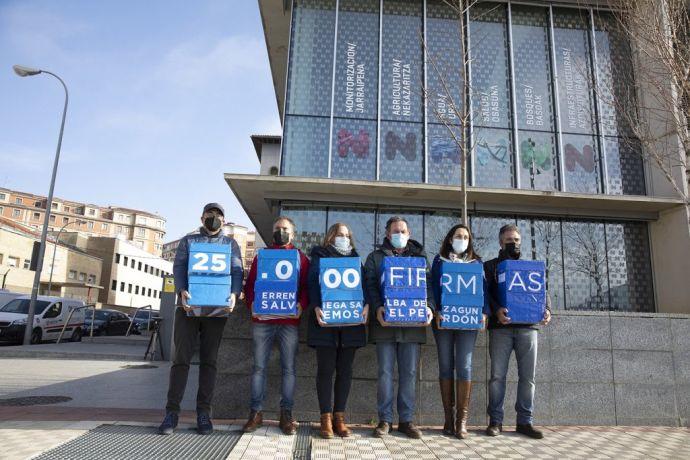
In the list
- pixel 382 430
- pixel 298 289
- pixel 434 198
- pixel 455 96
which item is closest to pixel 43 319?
pixel 434 198

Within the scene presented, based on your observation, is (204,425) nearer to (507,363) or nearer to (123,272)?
(507,363)


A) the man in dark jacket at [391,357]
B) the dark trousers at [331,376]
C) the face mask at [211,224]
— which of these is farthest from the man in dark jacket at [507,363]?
the face mask at [211,224]

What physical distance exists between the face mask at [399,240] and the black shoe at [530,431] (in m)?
2.20

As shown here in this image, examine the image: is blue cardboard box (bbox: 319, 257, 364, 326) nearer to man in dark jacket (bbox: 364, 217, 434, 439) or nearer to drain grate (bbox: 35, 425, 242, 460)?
man in dark jacket (bbox: 364, 217, 434, 439)

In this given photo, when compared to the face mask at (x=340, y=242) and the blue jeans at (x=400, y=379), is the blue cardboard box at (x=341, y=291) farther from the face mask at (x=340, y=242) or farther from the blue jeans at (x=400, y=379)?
the blue jeans at (x=400, y=379)

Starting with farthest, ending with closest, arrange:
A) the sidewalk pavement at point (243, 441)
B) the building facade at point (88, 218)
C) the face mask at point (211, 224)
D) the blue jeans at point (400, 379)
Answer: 1. the building facade at point (88, 218)
2. the face mask at point (211, 224)
3. the blue jeans at point (400, 379)
4. the sidewalk pavement at point (243, 441)

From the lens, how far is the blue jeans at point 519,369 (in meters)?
4.95

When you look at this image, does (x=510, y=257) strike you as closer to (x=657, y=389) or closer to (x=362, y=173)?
(x=657, y=389)

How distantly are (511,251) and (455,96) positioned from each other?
695 cm

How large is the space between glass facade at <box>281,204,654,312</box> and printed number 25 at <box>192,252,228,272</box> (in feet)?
19.3

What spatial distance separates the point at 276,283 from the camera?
4715 millimetres

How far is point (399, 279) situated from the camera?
15.5ft

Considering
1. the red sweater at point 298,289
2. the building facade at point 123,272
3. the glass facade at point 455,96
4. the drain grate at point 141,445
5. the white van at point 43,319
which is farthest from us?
the building facade at point 123,272

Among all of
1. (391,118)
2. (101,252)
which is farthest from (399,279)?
(101,252)
